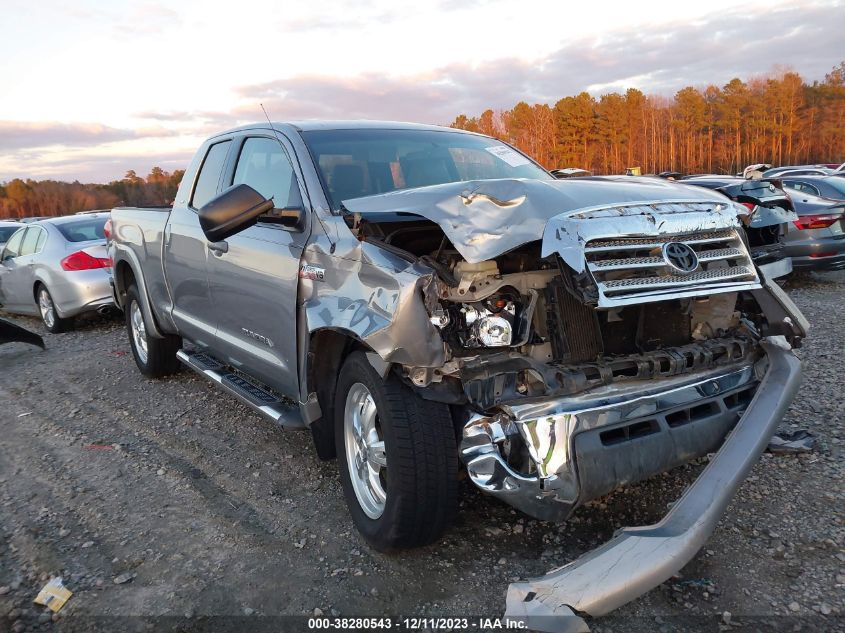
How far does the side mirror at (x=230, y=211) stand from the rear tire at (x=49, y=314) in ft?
24.1

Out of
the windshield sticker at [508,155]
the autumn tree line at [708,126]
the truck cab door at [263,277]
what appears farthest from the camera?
the autumn tree line at [708,126]

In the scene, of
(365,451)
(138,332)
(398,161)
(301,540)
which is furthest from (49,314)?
(365,451)

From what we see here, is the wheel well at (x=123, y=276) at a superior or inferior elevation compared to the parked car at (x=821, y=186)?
superior

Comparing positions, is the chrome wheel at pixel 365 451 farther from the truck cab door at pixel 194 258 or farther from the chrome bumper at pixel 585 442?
the truck cab door at pixel 194 258

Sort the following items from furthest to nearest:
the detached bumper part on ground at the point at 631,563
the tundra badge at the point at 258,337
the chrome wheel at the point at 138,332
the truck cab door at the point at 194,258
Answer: the chrome wheel at the point at 138,332 < the truck cab door at the point at 194,258 < the tundra badge at the point at 258,337 < the detached bumper part on ground at the point at 631,563

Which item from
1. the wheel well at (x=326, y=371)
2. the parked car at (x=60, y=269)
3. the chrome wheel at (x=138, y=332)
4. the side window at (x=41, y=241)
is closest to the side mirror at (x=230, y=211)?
the wheel well at (x=326, y=371)

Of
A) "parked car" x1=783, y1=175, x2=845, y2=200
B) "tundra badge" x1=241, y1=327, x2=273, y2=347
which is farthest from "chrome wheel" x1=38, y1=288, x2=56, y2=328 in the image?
"parked car" x1=783, y1=175, x2=845, y2=200

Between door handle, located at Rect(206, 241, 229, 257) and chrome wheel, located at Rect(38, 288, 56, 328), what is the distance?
6.14m

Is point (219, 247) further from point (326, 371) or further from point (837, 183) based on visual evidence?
point (837, 183)

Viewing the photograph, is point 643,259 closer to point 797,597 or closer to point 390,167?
point 797,597

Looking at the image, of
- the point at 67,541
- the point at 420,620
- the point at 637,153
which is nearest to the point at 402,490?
the point at 420,620

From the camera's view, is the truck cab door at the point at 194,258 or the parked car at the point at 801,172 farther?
the parked car at the point at 801,172

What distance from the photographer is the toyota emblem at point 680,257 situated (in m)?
2.80

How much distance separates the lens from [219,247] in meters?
4.26
